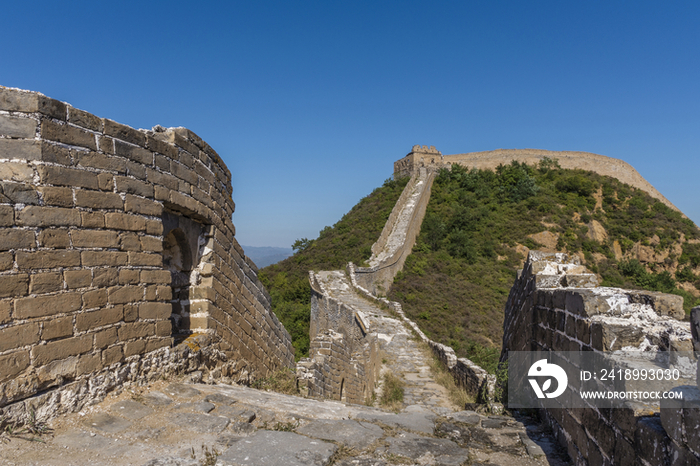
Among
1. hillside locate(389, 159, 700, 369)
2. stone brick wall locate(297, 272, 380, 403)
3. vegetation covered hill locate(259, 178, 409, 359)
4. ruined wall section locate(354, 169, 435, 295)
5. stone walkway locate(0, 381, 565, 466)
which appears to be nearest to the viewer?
stone walkway locate(0, 381, 565, 466)

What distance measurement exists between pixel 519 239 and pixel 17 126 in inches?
1138

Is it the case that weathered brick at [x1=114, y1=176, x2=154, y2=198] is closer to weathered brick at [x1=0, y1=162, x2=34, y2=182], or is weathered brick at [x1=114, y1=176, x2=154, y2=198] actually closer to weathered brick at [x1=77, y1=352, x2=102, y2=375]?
weathered brick at [x1=0, y1=162, x2=34, y2=182]

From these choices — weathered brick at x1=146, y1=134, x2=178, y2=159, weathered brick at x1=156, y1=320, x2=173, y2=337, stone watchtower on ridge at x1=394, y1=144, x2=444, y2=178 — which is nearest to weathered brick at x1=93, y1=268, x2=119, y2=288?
weathered brick at x1=156, y1=320, x2=173, y2=337

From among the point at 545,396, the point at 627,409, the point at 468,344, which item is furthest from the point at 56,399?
the point at 468,344

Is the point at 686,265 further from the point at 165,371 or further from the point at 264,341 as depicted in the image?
the point at 165,371

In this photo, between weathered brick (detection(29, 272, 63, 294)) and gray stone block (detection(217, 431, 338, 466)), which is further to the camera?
weathered brick (detection(29, 272, 63, 294))

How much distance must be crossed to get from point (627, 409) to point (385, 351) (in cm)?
1020

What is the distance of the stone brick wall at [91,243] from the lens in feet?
9.02

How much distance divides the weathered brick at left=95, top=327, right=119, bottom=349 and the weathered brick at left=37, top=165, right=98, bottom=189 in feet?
3.60

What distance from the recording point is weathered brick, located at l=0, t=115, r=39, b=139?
9.23 ft

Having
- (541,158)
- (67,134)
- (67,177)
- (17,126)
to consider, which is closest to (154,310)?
(67,177)

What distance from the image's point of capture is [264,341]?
6.25 meters

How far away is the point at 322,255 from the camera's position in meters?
27.0

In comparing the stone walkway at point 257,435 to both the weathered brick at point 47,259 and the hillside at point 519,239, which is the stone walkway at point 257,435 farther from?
the hillside at point 519,239
